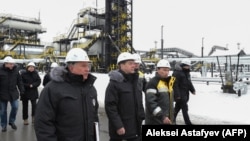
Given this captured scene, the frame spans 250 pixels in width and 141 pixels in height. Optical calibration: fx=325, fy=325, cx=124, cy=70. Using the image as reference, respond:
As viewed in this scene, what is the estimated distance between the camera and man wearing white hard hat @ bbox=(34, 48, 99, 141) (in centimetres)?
338

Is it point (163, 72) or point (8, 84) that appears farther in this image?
point (8, 84)

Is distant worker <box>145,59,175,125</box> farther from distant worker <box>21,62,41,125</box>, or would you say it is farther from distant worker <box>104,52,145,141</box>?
distant worker <box>21,62,41,125</box>

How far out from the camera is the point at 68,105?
3.44 meters

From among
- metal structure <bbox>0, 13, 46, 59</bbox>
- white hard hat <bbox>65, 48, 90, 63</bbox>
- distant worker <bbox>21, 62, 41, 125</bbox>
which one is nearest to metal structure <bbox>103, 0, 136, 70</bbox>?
metal structure <bbox>0, 13, 46, 59</bbox>

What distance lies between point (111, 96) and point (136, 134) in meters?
0.67

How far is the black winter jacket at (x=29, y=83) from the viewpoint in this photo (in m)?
9.42

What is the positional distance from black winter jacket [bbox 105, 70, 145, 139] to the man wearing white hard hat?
1.09 metres

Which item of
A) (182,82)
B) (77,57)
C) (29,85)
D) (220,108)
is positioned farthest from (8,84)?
(220,108)

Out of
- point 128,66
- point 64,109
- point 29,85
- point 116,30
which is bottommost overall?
point 29,85

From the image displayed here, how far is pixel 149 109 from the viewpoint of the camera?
17.1 feet

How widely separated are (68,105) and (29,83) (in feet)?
21.0

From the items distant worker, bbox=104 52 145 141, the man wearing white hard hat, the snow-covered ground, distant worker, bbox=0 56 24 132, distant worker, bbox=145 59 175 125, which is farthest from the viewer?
the snow-covered ground

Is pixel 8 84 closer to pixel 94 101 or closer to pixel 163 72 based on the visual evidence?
pixel 163 72

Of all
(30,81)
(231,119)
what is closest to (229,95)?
(231,119)
